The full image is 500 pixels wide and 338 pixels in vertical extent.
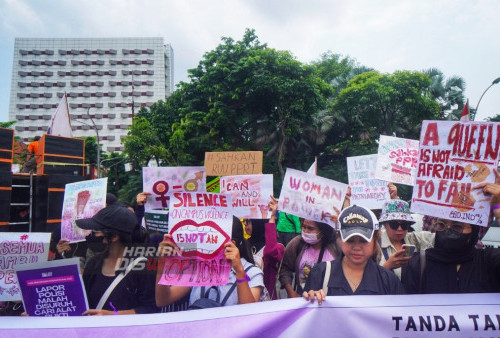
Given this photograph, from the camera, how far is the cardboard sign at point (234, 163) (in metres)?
5.24

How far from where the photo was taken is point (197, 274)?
257cm

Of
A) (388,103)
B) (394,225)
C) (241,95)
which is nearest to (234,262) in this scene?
(394,225)

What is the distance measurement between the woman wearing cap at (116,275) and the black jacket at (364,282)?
1045 mm

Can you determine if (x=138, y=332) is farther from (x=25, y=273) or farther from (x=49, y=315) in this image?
(x=25, y=273)

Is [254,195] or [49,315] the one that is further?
[254,195]

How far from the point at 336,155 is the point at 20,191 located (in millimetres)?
21909

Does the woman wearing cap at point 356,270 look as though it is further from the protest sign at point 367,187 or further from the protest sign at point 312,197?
the protest sign at point 367,187

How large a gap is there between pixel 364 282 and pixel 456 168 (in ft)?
3.26

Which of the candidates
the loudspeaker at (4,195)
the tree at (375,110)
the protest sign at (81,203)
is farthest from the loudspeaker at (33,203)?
the tree at (375,110)

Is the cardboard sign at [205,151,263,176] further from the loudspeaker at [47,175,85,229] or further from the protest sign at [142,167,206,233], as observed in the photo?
the loudspeaker at [47,175,85,229]

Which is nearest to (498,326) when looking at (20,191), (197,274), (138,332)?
(197,274)

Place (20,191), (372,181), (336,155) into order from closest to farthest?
1. (372,181)
2. (20,191)
3. (336,155)

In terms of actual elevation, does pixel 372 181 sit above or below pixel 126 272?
above

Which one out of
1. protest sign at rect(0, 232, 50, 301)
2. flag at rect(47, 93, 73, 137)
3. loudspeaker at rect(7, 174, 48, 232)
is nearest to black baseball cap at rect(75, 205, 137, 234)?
protest sign at rect(0, 232, 50, 301)
